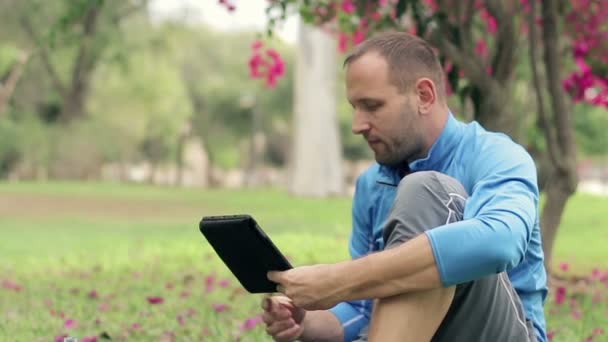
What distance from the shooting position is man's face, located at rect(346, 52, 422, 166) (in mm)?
3160

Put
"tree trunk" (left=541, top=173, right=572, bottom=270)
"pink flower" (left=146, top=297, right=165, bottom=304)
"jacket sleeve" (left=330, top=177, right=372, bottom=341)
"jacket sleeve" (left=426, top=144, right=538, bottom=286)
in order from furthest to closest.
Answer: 1. "tree trunk" (left=541, top=173, right=572, bottom=270)
2. "pink flower" (left=146, top=297, right=165, bottom=304)
3. "jacket sleeve" (left=330, top=177, right=372, bottom=341)
4. "jacket sleeve" (left=426, top=144, right=538, bottom=286)

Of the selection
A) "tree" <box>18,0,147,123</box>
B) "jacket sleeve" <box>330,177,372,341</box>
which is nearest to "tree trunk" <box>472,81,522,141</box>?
"jacket sleeve" <box>330,177,372,341</box>

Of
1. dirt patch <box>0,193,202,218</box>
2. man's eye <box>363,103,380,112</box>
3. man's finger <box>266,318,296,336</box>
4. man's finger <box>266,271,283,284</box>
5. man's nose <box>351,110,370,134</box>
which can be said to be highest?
man's eye <box>363,103,380,112</box>

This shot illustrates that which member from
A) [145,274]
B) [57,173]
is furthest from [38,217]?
[57,173]

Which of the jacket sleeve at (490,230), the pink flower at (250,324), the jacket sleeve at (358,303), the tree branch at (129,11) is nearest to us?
the jacket sleeve at (490,230)

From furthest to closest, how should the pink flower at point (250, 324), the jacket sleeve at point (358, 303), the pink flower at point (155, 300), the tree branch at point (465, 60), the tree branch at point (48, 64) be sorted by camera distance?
1. the tree branch at point (48, 64)
2. the tree branch at point (465, 60)
3. the pink flower at point (155, 300)
4. the pink flower at point (250, 324)
5. the jacket sleeve at point (358, 303)

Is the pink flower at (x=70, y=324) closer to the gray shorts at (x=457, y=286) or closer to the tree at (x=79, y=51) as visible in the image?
the gray shorts at (x=457, y=286)

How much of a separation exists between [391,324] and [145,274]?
6689mm

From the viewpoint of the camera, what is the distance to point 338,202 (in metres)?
24.4

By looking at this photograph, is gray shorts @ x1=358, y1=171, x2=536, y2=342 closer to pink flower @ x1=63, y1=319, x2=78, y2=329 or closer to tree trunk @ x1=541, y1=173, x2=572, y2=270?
pink flower @ x1=63, y1=319, x2=78, y2=329

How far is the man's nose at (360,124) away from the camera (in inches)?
125

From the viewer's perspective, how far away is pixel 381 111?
3.18 m

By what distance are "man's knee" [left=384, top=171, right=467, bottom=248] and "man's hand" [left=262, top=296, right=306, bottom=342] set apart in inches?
22.5

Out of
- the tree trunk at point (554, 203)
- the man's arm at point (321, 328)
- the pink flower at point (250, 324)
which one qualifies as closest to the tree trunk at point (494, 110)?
the tree trunk at point (554, 203)
